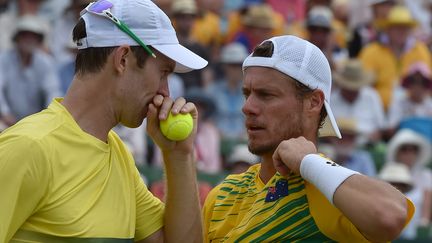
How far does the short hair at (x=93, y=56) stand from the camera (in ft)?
14.5

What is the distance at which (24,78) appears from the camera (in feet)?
34.3

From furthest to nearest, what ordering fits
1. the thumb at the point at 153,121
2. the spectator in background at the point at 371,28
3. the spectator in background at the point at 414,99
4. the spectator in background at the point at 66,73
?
the spectator in background at the point at 371,28
the spectator in background at the point at 414,99
the spectator in background at the point at 66,73
the thumb at the point at 153,121

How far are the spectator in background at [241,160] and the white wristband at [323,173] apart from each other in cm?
556

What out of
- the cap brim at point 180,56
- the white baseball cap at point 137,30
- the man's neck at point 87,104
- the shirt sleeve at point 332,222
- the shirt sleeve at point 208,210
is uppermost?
the white baseball cap at point 137,30

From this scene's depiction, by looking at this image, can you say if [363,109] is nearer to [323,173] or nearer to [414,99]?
[414,99]

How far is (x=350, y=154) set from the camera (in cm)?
1058

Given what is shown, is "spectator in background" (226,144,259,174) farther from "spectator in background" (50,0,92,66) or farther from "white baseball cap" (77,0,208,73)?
"white baseball cap" (77,0,208,73)

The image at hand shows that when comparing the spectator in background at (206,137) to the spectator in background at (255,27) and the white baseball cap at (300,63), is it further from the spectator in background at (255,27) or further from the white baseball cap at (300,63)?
the white baseball cap at (300,63)

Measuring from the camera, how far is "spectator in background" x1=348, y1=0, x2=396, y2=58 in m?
13.3

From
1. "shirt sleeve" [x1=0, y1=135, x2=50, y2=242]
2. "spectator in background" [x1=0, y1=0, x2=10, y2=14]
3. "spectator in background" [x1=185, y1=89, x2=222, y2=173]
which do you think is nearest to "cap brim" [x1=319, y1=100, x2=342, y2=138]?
"shirt sleeve" [x1=0, y1=135, x2=50, y2=242]

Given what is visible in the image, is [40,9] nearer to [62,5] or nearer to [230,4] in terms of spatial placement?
[62,5]

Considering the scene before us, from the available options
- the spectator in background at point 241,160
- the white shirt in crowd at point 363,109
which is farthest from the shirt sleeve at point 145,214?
the white shirt in crowd at point 363,109

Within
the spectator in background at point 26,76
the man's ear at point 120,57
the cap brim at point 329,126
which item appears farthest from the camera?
the spectator in background at point 26,76

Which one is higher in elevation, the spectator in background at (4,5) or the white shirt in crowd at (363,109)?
the spectator in background at (4,5)
